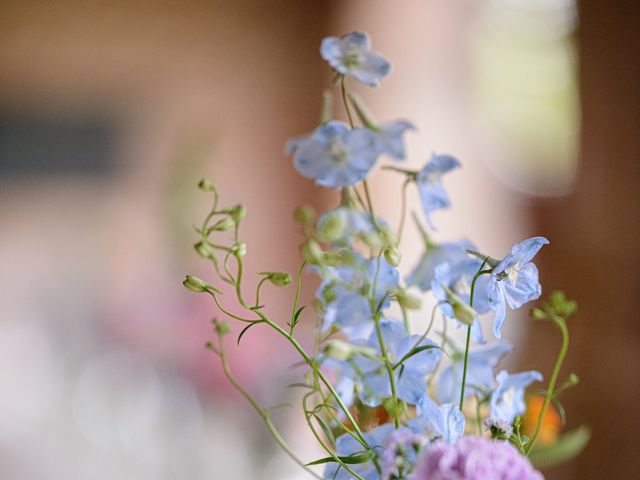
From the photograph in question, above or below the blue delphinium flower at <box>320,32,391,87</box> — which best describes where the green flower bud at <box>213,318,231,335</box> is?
below

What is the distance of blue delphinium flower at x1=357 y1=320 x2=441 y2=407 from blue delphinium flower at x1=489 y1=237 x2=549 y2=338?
0.05 m

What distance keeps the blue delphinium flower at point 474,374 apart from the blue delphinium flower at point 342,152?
14cm

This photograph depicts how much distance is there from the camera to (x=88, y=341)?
95.3 inches

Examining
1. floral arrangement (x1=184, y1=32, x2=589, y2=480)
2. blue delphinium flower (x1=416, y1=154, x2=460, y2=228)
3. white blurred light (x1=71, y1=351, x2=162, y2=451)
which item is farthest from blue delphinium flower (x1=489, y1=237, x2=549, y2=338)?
white blurred light (x1=71, y1=351, x2=162, y2=451)

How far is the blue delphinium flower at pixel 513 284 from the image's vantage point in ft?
1.35

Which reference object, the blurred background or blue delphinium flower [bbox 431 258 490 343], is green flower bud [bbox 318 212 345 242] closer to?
blue delphinium flower [bbox 431 258 490 343]

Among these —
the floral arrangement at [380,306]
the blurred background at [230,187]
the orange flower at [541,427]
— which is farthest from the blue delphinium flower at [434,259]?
the blurred background at [230,187]

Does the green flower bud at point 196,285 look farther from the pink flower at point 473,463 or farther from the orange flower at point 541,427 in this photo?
the orange flower at point 541,427

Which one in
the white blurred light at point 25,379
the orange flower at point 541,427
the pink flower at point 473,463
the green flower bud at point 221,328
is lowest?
the white blurred light at point 25,379

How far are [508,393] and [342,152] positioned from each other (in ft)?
0.61

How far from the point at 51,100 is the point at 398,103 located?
4.25ft

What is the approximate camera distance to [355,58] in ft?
1.69

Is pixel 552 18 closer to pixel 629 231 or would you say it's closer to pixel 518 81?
pixel 518 81

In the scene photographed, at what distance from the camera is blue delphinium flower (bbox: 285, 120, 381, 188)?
49cm
